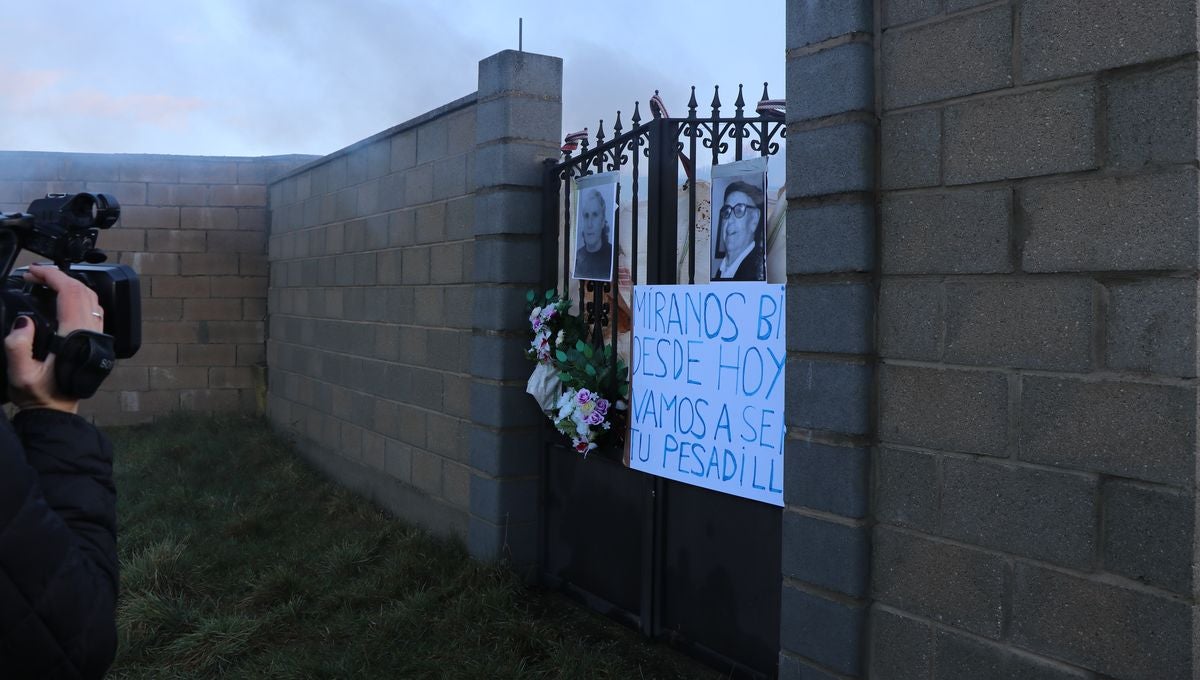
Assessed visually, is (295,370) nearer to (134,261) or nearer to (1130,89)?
(134,261)

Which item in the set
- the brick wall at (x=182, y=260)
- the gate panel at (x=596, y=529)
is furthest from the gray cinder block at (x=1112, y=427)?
the brick wall at (x=182, y=260)

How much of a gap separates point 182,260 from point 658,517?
7.69 metres

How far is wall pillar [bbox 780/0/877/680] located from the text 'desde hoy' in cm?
35

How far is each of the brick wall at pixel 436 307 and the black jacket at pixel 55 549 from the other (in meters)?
3.68

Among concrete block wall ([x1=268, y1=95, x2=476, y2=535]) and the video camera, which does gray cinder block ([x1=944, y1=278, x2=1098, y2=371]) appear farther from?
concrete block wall ([x1=268, y1=95, x2=476, y2=535])

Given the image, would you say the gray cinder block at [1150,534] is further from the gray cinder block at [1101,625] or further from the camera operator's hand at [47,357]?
the camera operator's hand at [47,357]

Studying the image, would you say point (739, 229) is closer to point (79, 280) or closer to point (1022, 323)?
point (1022, 323)

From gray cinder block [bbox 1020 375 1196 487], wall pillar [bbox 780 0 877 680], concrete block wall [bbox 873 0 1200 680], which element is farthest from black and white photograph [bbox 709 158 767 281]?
gray cinder block [bbox 1020 375 1196 487]

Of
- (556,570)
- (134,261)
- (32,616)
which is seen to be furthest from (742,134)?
(134,261)

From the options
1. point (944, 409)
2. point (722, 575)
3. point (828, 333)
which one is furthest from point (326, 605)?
point (944, 409)

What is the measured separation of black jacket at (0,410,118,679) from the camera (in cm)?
154

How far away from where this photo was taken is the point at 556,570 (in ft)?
17.7

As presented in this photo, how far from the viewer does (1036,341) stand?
8.96 feet

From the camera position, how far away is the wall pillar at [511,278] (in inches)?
214
